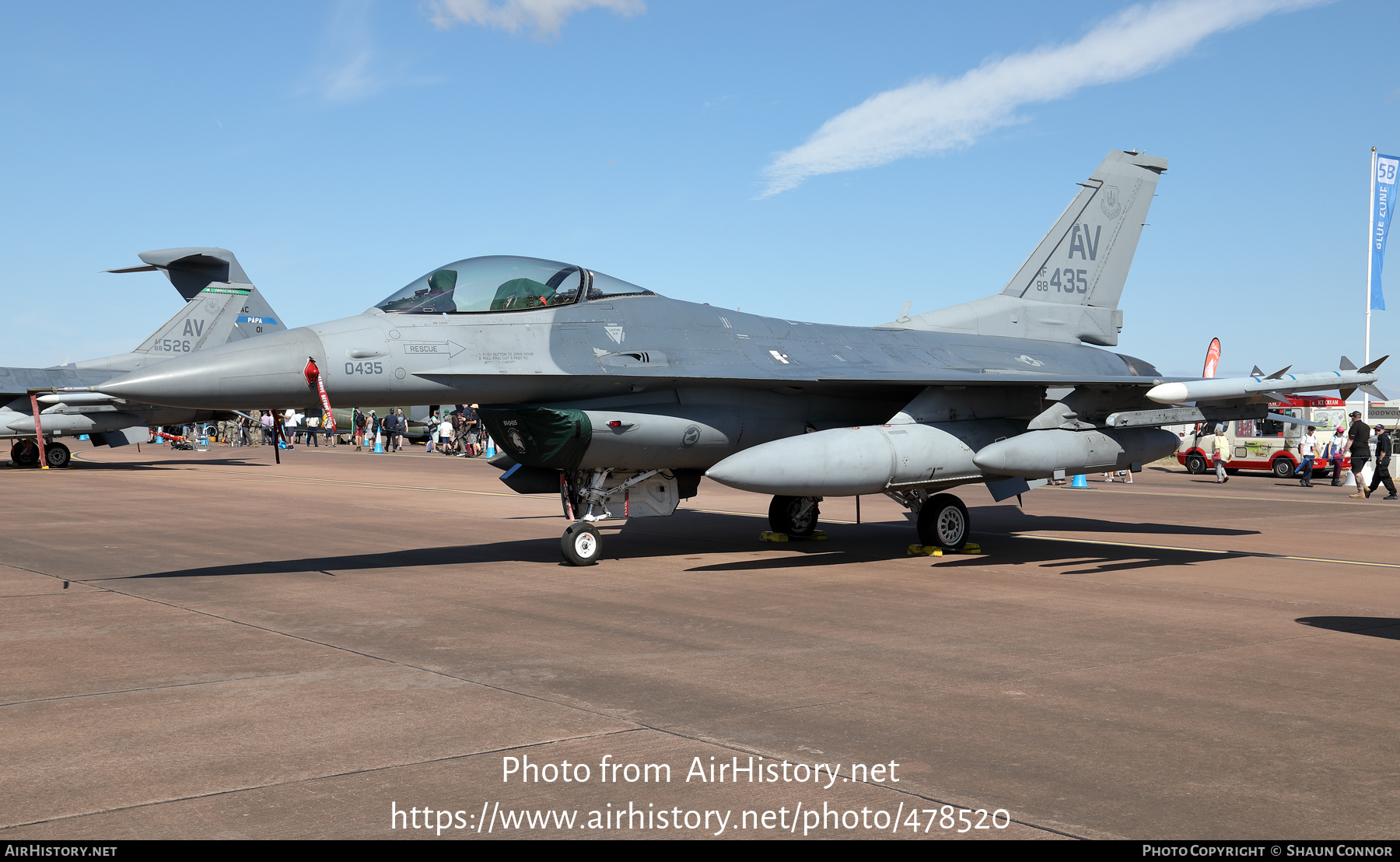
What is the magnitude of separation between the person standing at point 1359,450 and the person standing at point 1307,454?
316 centimetres

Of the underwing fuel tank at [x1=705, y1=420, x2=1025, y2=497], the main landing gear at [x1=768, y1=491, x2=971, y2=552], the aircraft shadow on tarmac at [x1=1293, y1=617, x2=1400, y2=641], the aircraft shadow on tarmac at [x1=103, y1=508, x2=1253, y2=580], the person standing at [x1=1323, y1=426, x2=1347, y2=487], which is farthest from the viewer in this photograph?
the person standing at [x1=1323, y1=426, x2=1347, y2=487]

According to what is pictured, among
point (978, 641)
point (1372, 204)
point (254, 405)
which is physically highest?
point (1372, 204)

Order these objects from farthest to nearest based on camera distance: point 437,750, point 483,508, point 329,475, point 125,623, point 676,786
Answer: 1. point 329,475
2. point 483,508
3. point 125,623
4. point 437,750
5. point 676,786

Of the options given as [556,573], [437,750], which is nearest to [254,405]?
[556,573]

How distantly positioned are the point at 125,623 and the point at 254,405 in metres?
2.27

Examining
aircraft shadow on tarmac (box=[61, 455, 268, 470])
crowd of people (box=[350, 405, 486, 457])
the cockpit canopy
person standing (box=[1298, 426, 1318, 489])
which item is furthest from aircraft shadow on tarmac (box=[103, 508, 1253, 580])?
crowd of people (box=[350, 405, 486, 457])

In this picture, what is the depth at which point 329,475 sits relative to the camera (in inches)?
A: 1070

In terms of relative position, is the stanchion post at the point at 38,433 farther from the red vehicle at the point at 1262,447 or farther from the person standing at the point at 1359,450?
the red vehicle at the point at 1262,447

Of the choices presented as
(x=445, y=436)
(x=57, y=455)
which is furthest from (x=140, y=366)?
(x=445, y=436)

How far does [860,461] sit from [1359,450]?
1726cm

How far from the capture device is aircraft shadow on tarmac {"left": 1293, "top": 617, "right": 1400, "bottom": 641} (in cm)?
746

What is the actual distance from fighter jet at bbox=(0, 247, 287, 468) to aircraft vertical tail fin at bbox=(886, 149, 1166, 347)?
21464 mm

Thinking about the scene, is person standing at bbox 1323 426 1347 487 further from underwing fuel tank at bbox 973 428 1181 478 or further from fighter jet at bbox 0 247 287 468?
fighter jet at bbox 0 247 287 468

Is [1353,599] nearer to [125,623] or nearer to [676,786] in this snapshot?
[676,786]
